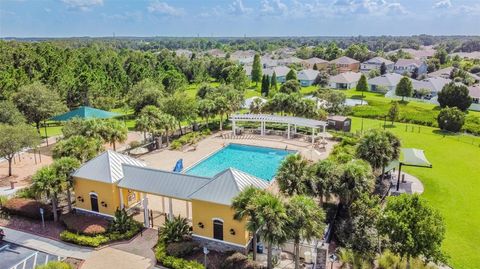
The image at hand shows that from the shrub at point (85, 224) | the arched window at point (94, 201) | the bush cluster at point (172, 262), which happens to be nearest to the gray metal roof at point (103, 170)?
the arched window at point (94, 201)

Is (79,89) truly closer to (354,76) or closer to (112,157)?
(112,157)

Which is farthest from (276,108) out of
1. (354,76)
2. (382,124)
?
(354,76)

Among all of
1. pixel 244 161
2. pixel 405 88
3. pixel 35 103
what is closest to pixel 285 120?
pixel 244 161

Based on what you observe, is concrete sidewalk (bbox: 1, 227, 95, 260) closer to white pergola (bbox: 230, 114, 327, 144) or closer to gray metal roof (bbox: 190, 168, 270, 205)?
gray metal roof (bbox: 190, 168, 270, 205)

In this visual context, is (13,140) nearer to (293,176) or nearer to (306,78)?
(293,176)

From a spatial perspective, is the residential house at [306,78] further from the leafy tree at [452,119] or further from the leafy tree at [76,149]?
the leafy tree at [76,149]

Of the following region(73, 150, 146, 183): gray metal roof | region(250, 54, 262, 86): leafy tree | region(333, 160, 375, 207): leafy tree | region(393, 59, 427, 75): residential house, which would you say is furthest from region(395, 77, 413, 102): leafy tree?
region(73, 150, 146, 183): gray metal roof
